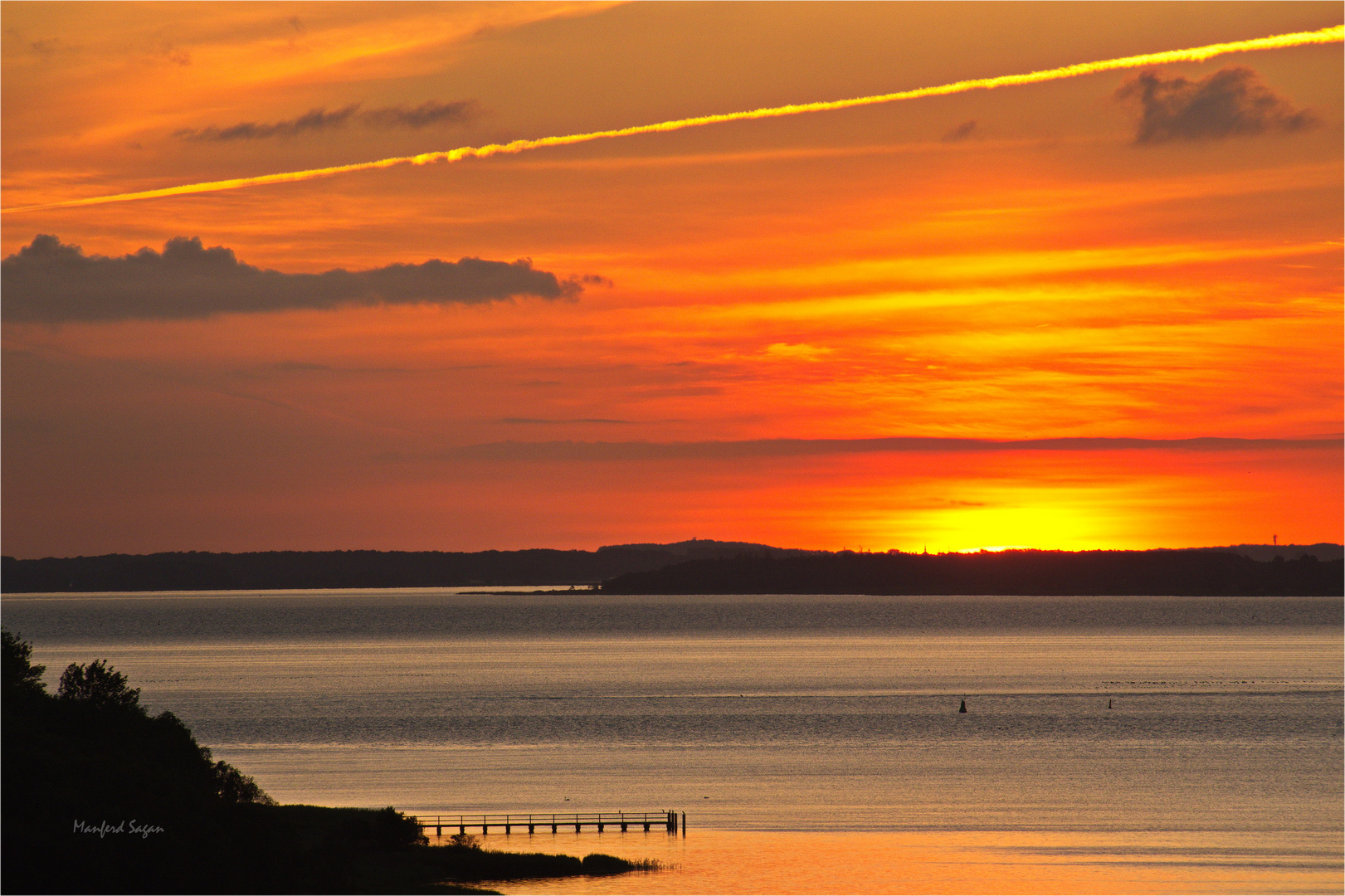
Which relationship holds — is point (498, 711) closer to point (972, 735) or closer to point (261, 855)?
point (972, 735)

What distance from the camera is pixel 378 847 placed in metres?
64.0

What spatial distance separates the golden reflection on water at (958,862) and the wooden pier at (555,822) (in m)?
1.04

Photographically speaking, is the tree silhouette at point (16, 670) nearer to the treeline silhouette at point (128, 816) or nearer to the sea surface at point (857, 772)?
the treeline silhouette at point (128, 816)

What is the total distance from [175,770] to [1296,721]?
376ft

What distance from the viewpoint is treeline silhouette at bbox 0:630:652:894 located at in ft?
142

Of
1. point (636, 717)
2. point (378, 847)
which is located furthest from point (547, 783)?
point (636, 717)

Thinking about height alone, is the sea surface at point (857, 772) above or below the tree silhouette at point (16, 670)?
below

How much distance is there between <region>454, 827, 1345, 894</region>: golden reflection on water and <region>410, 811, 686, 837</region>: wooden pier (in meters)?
Answer: 1.04

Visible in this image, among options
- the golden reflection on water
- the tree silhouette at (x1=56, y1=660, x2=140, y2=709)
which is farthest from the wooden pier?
the tree silhouette at (x1=56, y1=660, x2=140, y2=709)

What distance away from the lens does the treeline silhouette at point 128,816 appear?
43.2 metres
